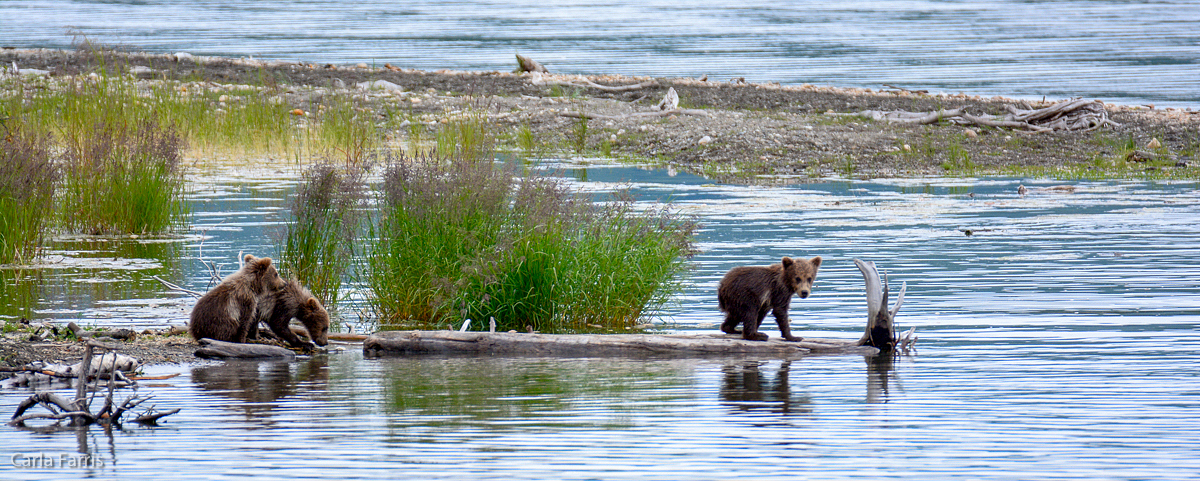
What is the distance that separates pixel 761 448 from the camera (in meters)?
6.41

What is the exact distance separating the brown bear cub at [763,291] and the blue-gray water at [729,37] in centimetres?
1944

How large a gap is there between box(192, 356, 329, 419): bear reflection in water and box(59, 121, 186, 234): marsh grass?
6438 millimetres

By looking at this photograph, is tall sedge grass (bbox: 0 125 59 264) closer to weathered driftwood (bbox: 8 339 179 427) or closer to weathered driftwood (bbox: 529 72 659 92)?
weathered driftwood (bbox: 8 339 179 427)

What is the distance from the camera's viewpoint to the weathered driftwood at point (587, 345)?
29.6 ft

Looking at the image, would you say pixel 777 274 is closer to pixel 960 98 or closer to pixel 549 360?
pixel 549 360

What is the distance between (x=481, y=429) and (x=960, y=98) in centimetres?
2654

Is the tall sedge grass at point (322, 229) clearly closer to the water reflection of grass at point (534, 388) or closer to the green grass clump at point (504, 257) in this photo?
the green grass clump at point (504, 257)

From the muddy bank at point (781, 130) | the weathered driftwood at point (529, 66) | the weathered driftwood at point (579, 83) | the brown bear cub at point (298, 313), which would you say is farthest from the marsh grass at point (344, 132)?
the brown bear cub at point (298, 313)

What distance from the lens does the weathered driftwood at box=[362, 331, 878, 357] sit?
9.02 m

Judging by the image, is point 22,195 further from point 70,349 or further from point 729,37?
point 729,37

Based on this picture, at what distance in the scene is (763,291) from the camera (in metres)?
9.24

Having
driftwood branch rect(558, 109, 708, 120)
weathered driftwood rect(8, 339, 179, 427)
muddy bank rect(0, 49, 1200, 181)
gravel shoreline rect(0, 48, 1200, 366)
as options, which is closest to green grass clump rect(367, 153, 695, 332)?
weathered driftwood rect(8, 339, 179, 427)

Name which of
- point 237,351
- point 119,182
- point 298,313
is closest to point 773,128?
point 119,182

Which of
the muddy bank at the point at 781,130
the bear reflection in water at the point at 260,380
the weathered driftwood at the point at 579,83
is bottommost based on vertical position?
the bear reflection in water at the point at 260,380
